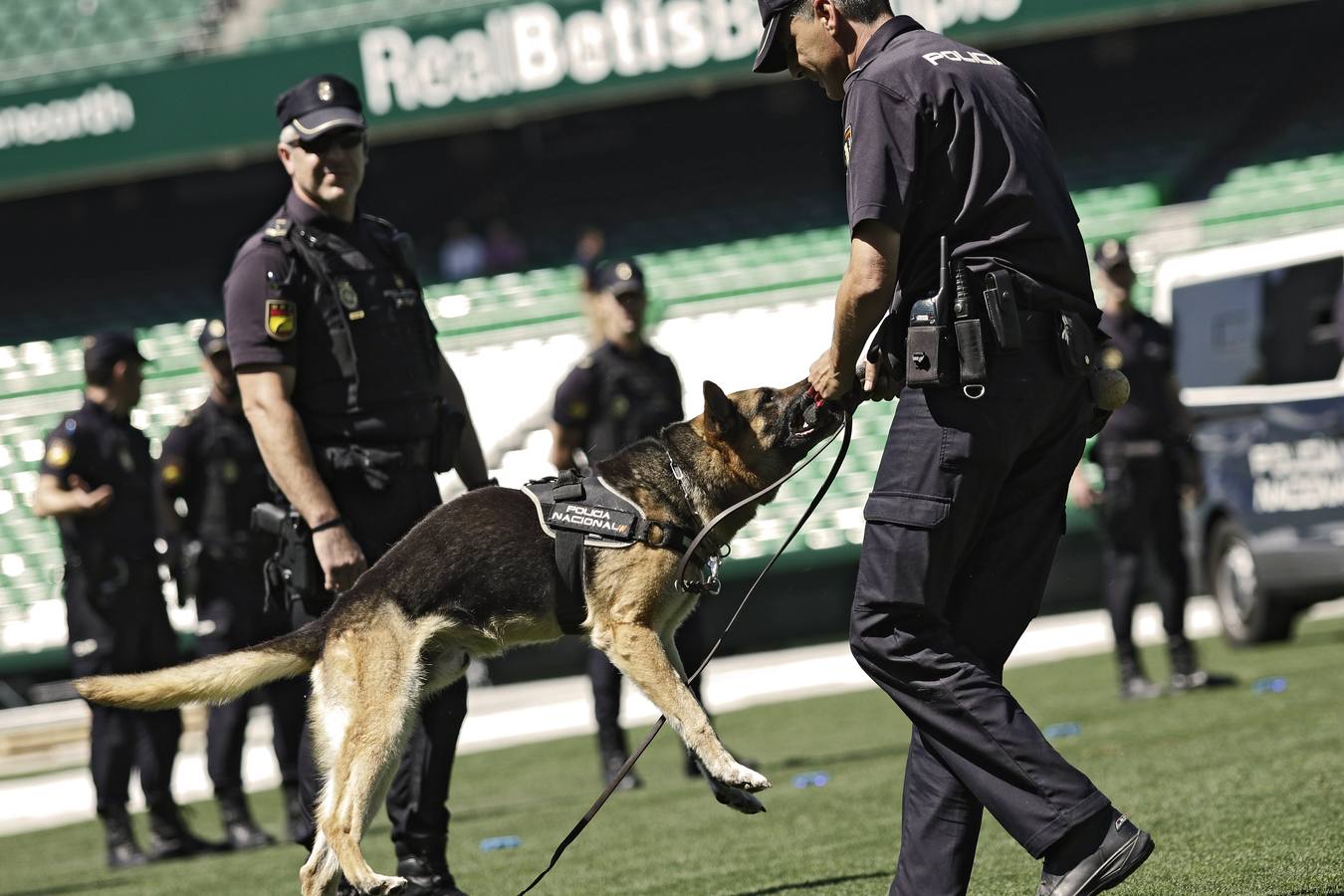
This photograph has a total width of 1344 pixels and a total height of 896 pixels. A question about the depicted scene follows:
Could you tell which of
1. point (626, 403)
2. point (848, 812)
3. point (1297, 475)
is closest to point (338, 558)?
point (848, 812)

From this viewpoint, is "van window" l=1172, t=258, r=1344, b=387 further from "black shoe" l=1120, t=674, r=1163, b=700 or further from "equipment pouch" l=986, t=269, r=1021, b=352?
"equipment pouch" l=986, t=269, r=1021, b=352

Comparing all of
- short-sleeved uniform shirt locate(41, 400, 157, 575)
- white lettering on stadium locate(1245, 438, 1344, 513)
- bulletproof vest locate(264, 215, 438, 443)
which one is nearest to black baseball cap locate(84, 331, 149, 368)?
short-sleeved uniform shirt locate(41, 400, 157, 575)

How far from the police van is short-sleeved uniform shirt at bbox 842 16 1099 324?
6.35 metres

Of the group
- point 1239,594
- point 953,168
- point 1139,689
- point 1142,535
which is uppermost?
point 953,168

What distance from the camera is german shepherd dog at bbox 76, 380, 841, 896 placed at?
166 inches

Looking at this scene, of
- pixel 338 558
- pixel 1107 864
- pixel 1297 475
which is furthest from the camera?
pixel 1297 475

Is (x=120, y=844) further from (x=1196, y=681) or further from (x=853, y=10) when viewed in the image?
(x=853, y=10)

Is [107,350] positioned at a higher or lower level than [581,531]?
higher

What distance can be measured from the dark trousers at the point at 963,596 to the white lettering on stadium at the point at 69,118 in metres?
13.7

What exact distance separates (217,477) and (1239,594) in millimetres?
6300

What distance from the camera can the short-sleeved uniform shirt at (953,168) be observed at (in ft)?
10.9

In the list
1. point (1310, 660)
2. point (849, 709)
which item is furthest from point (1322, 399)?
point (849, 709)

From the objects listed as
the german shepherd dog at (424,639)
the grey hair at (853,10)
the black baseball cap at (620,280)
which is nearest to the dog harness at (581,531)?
the german shepherd dog at (424,639)

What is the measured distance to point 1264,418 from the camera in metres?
9.95
